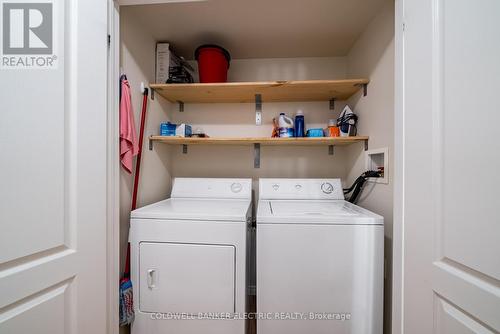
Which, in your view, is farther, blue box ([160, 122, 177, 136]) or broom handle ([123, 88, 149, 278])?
blue box ([160, 122, 177, 136])

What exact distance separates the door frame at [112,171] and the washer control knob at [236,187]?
0.95 m

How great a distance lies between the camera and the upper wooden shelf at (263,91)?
1642 mm

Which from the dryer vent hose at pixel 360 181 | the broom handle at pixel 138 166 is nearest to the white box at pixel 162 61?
the broom handle at pixel 138 166

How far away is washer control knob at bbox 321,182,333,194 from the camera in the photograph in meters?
1.79

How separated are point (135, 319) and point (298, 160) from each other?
1798 millimetres

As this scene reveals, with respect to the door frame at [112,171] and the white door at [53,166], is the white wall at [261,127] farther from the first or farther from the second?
the white door at [53,166]

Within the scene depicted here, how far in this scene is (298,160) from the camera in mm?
2080

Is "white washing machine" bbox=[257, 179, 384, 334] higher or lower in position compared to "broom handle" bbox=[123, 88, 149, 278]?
lower

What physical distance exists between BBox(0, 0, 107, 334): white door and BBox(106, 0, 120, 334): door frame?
5 centimetres

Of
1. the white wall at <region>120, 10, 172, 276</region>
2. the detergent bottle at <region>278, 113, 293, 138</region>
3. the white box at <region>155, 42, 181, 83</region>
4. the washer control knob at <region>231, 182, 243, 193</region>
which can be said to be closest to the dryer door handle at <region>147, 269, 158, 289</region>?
the white wall at <region>120, 10, 172, 276</region>

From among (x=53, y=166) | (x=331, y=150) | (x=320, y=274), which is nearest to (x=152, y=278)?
(x=53, y=166)

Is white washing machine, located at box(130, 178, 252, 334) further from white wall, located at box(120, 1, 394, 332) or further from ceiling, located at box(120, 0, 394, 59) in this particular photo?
ceiling, located at box(120, 0, 394, 59)

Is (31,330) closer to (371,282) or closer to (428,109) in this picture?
(371,282)

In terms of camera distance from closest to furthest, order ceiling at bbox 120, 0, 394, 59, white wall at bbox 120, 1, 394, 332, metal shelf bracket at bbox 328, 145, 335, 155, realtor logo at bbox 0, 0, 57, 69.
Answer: realtor logo at bbox 0, 0, 57, 69 < ceiling at bbox 120, 0, 394, 59 < white wall at bbox 120, 1, 394, 332 < metal shelf bracket at bbox 328, 145, 335, 155
